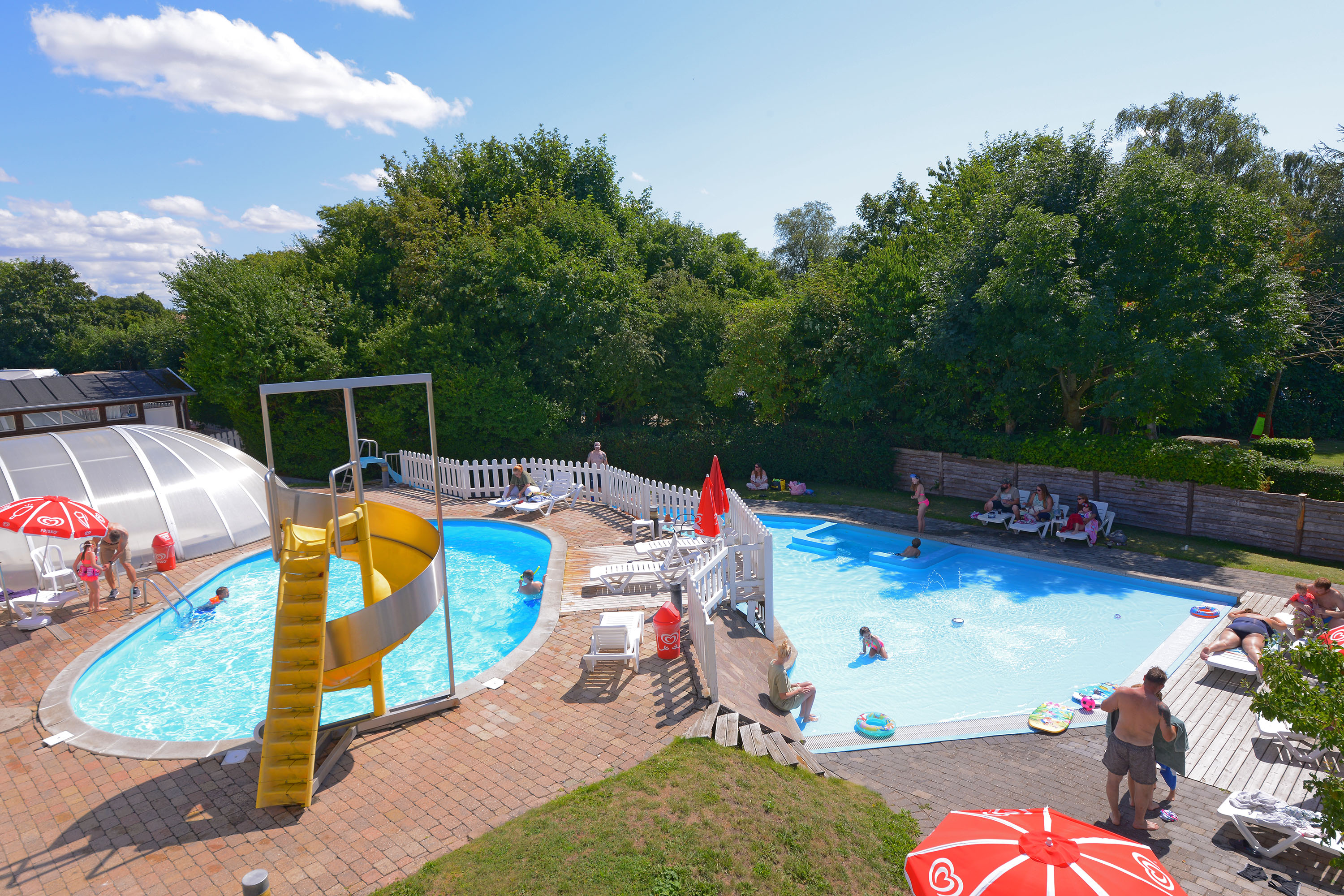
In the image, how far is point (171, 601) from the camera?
13.2m

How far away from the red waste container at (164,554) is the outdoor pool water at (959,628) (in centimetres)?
1282

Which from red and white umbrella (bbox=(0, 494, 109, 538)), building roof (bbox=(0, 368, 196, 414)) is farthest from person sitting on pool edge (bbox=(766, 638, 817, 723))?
building roof (bbox=(0, 368, 196, 414))

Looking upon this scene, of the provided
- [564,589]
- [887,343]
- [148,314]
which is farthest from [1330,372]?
[148,314]

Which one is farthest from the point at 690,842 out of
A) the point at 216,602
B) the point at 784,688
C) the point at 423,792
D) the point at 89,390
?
the point at 89,390

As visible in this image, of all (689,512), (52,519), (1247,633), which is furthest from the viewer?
(689,512)

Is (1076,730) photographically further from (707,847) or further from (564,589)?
(564,589)

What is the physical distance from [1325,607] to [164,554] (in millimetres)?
20576

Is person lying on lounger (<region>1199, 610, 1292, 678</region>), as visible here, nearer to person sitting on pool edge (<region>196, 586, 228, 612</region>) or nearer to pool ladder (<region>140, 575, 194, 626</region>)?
person sitting on pool edge (<region>196, 586, 228, 612</region>)

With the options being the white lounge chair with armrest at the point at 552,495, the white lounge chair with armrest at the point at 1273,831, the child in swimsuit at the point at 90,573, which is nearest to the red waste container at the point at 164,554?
the child in swimsuit at the point at 90,573

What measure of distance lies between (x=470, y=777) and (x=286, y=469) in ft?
70.3

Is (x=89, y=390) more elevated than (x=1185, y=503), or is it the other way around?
(x=89, y=390)

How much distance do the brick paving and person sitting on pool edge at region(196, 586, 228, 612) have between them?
3364 mm

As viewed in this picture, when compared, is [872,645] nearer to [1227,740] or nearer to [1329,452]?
[1227,740]

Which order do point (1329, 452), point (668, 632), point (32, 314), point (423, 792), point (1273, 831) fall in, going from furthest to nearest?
point (32, 314) < point (1329, 452) < point (668, 632) < point (423, 792) < point (1273, 831)
